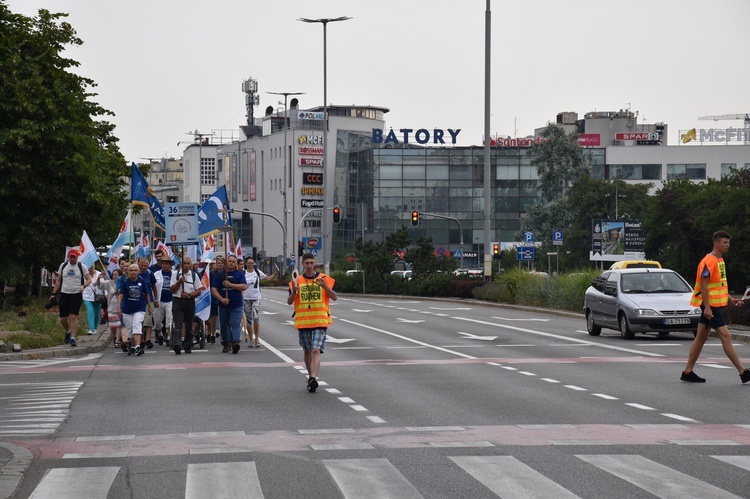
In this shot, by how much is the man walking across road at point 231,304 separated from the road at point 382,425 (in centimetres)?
86

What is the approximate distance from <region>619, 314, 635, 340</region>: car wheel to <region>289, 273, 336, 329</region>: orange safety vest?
41.5 ft

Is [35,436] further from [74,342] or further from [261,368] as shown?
[74,342]

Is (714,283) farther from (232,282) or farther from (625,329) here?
(625,329)

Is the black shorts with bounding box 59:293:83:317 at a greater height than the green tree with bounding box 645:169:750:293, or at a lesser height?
lesser

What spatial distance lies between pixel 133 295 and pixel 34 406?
941cm

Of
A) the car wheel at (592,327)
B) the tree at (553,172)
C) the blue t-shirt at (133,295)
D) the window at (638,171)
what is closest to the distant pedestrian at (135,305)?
the blue t-shirt at (133,295)

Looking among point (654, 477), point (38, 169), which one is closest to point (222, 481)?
point (654, 477)

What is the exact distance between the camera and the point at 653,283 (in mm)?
29172

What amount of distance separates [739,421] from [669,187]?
65.4 meters

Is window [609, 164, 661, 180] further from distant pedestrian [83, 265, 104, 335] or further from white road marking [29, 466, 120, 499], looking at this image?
white road marking [29, 466, 120, 499]

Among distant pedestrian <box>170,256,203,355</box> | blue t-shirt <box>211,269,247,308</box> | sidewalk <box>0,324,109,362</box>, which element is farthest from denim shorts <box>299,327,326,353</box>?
sidewalk <box>0,324,109,362</box>

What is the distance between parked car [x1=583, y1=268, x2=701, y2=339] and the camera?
27578 mm

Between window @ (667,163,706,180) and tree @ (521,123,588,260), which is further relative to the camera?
window @ (667,163,706,180)

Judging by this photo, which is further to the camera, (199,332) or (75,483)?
(199,332)
